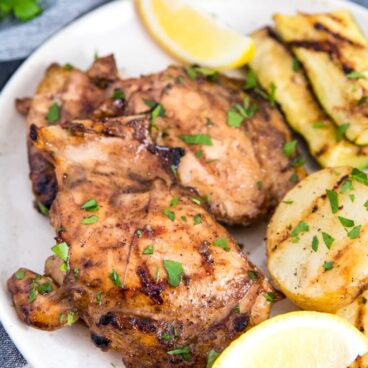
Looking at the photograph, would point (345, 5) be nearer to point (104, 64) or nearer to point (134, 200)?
point (104, 64)

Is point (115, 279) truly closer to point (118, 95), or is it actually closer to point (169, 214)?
point (169, 214)

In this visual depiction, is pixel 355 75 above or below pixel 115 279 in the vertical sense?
above

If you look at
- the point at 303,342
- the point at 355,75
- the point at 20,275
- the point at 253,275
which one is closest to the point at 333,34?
the point at 355,75

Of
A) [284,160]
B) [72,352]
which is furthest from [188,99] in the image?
[72,352]

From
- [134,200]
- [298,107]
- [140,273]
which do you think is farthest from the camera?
[298,107]

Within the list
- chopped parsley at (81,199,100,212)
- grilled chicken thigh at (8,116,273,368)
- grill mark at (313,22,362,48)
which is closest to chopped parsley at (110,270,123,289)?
grilled chicken thigh at (8,116,273,368)

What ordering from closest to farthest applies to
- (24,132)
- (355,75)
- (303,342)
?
1. (303,342)
2. (355,75)
3. (24,132)
